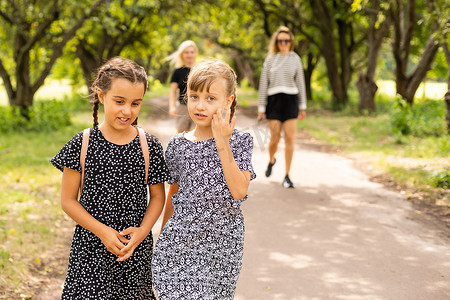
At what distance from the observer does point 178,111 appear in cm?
753

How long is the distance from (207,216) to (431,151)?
8419 mm

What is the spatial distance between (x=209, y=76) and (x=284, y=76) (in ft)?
16.7

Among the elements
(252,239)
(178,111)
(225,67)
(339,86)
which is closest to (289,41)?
(178,111)

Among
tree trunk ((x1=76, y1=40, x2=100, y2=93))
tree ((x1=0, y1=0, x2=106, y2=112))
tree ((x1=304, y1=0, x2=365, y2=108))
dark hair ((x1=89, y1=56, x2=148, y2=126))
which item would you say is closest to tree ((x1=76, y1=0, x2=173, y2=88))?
tree trunk ((x1=76, y1=40, x2=100, y2=93))

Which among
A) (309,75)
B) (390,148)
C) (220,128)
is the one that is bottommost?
(390,148)

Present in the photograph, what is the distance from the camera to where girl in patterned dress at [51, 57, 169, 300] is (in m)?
2.54

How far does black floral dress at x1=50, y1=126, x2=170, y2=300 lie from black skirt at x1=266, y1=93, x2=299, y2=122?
507cm

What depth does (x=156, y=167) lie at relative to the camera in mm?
2668

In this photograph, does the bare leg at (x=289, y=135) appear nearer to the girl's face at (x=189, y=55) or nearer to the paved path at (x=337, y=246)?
the paved path at (x=337, y=246)

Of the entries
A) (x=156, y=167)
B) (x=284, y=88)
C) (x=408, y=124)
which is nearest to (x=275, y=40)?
(x=284, y=88)

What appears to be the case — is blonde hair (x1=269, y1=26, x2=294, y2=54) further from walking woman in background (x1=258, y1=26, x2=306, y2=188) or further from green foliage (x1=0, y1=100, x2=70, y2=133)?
green foliage (x1=0, y1=100, x2=70, y2=133)

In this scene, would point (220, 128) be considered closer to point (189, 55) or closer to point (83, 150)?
point (83, 150)

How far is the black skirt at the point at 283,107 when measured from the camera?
7.51m

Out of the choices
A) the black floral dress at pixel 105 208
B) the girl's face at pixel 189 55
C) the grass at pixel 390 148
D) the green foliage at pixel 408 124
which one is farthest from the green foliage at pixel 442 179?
the black floral dress at pixel 105 208
